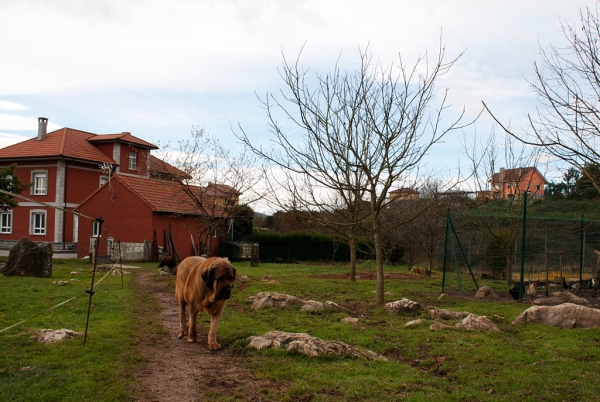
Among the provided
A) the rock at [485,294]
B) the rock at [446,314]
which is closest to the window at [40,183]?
the rock at [485,294]

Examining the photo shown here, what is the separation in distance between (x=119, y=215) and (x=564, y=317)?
98.2 ft

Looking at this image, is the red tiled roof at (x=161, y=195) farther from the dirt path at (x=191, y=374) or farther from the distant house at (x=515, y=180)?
the dirt path at (x=191, y=374)

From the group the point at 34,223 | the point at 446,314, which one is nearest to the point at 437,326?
the point at 446,314

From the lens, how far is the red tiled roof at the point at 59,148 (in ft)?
142

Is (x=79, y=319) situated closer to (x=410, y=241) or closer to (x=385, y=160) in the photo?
(x=385, y=160)

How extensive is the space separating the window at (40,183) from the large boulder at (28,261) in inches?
1040

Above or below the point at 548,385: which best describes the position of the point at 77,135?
above

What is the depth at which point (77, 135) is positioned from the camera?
4806cm

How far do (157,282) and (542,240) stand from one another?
1433cm

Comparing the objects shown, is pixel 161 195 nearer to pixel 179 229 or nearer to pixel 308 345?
pixel 179 229

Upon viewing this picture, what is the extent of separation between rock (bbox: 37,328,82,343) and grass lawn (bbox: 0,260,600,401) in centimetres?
19

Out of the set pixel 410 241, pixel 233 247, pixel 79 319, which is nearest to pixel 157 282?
pixel 79 319

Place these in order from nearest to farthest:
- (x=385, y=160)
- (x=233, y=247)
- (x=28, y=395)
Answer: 1. (x=28, y=395)
2. (x=385, y=160)
3. (x=233, y=247)

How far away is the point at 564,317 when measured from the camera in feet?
31.6
